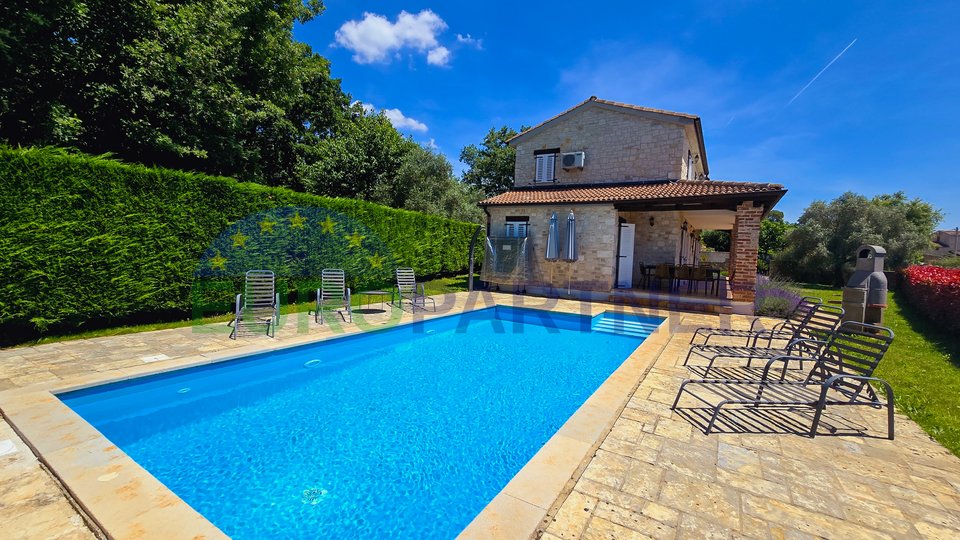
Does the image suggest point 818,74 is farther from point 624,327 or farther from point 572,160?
point 624,327

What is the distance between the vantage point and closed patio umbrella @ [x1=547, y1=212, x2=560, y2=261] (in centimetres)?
1434

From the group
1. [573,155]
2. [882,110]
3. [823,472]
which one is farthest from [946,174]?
[823,472]

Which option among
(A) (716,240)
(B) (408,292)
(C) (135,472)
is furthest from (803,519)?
(A) (716,240)

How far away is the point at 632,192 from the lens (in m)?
14.1

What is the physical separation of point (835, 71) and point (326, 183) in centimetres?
2336

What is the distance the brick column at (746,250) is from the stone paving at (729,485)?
7.94 metres

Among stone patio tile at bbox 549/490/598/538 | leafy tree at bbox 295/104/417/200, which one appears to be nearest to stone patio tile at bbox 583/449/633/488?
→ stone patio tile at bbox 549/490/598/538

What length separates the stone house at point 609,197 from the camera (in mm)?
13875

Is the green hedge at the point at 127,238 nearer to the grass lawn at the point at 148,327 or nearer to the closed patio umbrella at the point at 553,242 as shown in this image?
the grass lawn at the point at 148,327

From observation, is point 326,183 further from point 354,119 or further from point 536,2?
point 536,2

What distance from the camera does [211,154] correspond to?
14547 mm

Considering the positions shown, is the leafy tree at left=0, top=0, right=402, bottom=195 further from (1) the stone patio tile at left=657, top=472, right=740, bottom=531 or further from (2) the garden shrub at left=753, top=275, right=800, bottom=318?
(2) the garden shrub at left=753, top=275, right=800, bottom=318

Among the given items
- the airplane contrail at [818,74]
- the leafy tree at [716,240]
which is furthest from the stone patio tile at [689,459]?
the leafy tree at [716,240]

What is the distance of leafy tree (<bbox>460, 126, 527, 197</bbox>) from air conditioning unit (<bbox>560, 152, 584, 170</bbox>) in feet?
54.9
